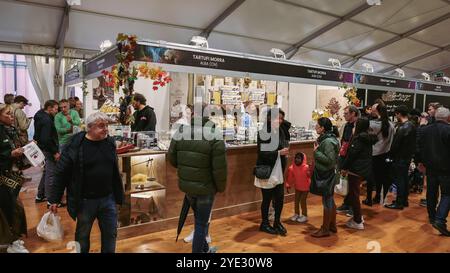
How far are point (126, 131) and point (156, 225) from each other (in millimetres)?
1115

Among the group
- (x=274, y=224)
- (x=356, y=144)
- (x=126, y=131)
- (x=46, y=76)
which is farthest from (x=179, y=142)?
(x=46, y=76)

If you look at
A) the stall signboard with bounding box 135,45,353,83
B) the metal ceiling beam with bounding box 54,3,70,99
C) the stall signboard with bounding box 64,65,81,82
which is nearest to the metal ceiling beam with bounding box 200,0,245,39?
the stall signboard with bounding box 135,45,353,83

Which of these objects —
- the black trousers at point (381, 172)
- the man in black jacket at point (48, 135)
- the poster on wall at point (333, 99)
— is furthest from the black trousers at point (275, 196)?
the poster on wall at point (333, 99)

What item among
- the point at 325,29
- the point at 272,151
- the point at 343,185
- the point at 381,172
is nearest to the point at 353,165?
the point at 343,185

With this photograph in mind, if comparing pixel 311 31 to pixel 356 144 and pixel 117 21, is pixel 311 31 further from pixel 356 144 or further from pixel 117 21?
pixel 356 144

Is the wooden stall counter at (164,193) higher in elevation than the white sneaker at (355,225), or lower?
higher

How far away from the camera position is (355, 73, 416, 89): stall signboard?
22.2ft

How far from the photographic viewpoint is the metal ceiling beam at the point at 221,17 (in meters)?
7.03

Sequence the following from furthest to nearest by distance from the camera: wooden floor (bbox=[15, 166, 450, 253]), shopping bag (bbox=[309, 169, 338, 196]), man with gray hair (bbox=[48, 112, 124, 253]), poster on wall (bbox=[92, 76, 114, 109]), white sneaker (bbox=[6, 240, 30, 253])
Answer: poster on wall (bbox=[92, 76, 114, 109]) < shopping bag (bbox=[309, 169, 338, 196]) < wooden floor (bbox=[15, 166, 450, 253]) < white sneaker (bbox=[6, 240, 30, 253]) < man with gray hair (bbox=[48, 112, 124, 253])

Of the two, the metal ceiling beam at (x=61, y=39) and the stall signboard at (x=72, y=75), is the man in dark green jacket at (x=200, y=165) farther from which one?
the metal ceiling beam at (x=61, y=39)

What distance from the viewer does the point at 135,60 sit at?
381 cm

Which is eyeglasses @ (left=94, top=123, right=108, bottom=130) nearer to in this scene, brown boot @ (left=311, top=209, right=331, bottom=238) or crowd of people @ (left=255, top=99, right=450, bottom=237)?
crowd of people @ (left=255, top=99, right=450, bottom=237)

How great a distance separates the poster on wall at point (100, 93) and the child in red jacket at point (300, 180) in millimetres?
4699

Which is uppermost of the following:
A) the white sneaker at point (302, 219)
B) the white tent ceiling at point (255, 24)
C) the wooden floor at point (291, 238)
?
the white tent ceiling at point (255, 24)
